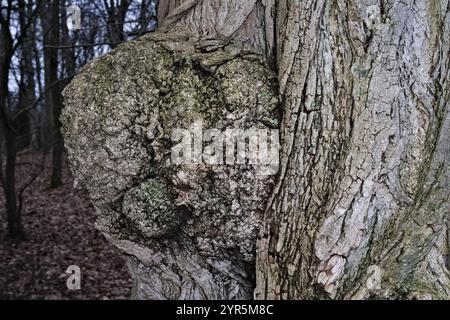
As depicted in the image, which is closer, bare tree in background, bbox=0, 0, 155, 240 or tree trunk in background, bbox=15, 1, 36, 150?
bare tree in background, bbox=0, 0, 155, 240

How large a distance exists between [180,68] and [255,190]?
616 mm

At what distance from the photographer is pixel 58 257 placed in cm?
648

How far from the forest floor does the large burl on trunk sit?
160 inches

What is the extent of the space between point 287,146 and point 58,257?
5.48 m

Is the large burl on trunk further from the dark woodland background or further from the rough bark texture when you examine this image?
the dark woodland background

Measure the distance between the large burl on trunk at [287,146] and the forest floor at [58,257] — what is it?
4.05 m

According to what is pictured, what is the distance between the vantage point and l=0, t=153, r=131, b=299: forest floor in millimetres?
5684

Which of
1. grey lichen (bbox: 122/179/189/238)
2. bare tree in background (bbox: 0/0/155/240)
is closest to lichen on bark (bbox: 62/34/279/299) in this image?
grey lichen (bbox: 122/179/189/238)

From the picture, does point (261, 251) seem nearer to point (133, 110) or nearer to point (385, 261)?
point (385, 261)

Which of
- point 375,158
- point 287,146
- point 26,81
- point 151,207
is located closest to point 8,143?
point 26,81

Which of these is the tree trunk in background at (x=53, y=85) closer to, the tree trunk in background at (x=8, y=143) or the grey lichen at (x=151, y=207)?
the tree trunk in background at (x=8, y=143)

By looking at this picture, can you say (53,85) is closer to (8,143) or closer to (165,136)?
(8,143)

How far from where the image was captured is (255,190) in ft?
6.21
